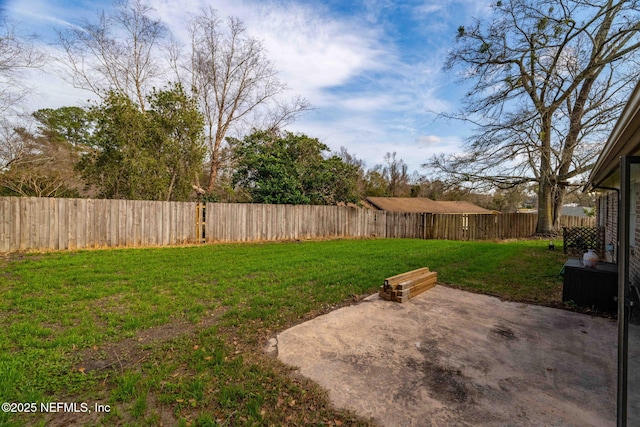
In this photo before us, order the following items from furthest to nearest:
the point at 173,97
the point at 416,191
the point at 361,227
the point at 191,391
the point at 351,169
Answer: the point at 416,191, the point at 351,169, the point at 361,227, the point at 173,97, the point at 191,391

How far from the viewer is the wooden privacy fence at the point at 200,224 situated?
7.95 meters

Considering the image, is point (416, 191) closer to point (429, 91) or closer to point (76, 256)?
point (429, 91)

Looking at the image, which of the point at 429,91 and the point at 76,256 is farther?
the point at 429,91

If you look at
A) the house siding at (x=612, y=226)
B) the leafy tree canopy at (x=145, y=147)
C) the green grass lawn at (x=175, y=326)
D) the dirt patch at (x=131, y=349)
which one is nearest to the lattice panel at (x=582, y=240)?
the house siding at (x=612, y=226)

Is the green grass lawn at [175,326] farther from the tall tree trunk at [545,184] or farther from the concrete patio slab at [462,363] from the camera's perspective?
the tall tree trunk at [545,184]

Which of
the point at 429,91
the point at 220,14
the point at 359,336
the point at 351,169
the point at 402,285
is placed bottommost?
the point at 359,336

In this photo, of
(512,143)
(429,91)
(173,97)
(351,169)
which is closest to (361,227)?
(351,169)

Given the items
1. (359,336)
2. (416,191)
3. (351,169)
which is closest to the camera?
(359,336)

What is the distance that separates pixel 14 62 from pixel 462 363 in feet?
46.6

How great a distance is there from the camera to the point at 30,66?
9438 millimetres

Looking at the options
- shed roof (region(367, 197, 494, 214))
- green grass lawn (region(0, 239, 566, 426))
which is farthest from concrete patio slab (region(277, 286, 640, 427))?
shed roof (region(367, 197, 494, 214))

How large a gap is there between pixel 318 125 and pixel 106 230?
13.3 metres

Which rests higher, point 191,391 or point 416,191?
point 416,191

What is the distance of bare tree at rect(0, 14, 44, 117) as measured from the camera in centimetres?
894
